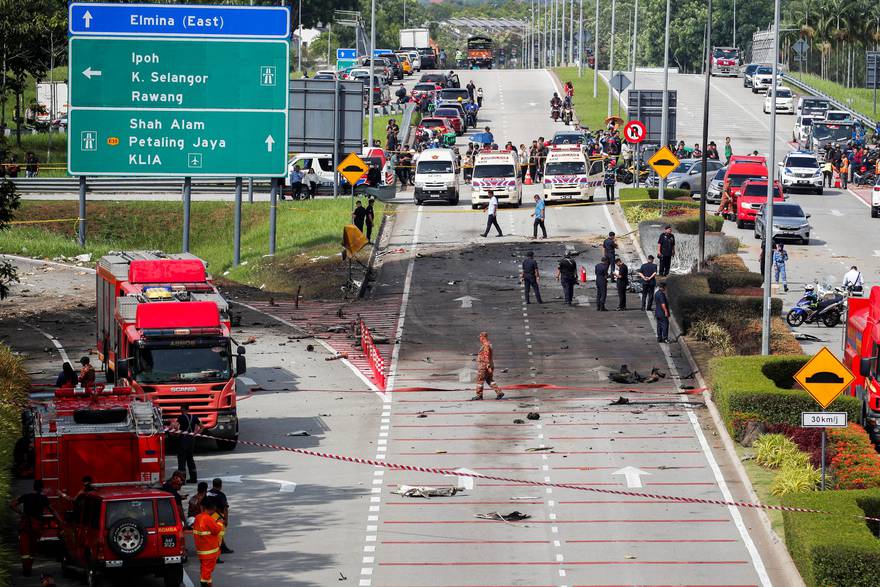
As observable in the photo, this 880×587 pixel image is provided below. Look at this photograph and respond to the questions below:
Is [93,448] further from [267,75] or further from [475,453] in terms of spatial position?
[267,75]

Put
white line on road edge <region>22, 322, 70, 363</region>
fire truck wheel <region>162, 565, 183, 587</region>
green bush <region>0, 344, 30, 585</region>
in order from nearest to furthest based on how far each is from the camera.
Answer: fire truck wheel <region>162, 565, 183, 587</region> < green bush <region>0, 344, 30, 585</region> < white line on road edge <region>22, 322, 70, 363</region>

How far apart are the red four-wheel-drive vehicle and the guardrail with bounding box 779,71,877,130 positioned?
254 ft

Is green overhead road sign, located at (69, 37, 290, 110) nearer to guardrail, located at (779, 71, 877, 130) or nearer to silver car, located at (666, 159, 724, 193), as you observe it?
silver car, located at (666, 159, 724, 193)

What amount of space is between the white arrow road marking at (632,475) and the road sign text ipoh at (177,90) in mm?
24348

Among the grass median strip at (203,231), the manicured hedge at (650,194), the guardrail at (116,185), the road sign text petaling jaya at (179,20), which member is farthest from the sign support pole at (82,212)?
the manicured hedge at (650,194)

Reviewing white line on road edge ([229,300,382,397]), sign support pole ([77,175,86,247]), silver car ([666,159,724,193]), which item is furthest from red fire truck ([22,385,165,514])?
silver car ([666,159,724,193])

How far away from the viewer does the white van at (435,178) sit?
6650 centimetres

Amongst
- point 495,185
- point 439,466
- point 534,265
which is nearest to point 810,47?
point 495,185

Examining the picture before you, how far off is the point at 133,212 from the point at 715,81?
73.2 meters

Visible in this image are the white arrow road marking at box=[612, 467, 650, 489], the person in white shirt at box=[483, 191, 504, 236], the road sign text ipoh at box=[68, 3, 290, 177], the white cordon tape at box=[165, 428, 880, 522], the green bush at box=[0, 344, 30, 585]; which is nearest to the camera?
the green bush at box=[0, 344, 30, 585]

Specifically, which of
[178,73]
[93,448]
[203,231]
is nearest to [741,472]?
[93,448]

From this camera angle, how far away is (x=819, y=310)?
45.4 m

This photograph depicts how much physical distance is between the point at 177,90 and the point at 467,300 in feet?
38.2

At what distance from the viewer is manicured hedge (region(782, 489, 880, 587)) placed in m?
21.5
